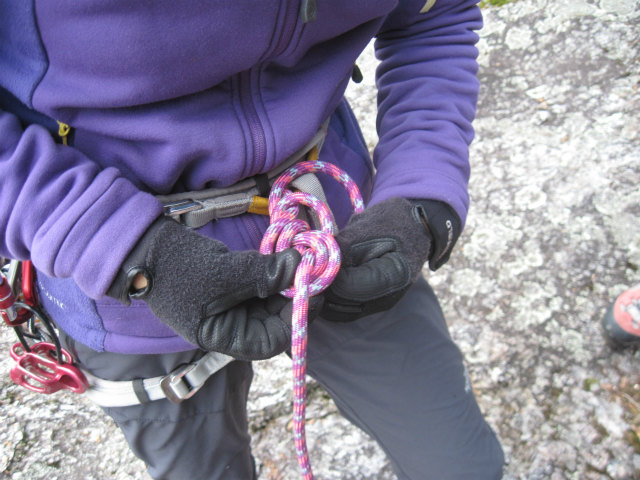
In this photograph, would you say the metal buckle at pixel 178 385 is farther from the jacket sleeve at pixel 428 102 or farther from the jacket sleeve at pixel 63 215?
the jacket sleeve at pixel 428 102

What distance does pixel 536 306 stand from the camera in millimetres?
1720

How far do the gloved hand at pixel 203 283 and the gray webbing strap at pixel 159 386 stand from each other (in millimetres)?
241

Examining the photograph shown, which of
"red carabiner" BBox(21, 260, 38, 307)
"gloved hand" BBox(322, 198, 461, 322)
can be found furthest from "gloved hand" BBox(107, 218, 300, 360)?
"red carabiner" BBox(21, 260, 38, 307)

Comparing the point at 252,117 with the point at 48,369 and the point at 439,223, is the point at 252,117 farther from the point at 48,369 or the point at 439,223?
the point at 48,369

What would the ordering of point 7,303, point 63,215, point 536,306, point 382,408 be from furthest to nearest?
1. point 536,306
2. point 382,408
3. point 7,303
4. point 63,215

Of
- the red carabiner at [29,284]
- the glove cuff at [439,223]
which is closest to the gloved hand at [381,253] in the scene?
the glove cuff at [439,223]

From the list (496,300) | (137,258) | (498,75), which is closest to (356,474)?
(496,300)

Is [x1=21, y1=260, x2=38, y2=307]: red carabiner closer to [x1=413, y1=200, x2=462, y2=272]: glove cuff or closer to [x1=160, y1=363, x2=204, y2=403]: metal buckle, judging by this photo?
[x1=160, y1=363, x2=204, y2=403]: metal buckle

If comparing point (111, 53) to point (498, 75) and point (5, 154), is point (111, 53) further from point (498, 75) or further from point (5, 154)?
point (498, 75)

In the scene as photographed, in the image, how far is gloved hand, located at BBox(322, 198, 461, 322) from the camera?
849 mm

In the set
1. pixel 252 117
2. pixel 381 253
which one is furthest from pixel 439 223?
pixel 252 117

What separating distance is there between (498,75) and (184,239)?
2.03 metres

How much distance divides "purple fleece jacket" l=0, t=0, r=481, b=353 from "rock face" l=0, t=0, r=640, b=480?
0.90m

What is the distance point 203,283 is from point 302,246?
177 mm
